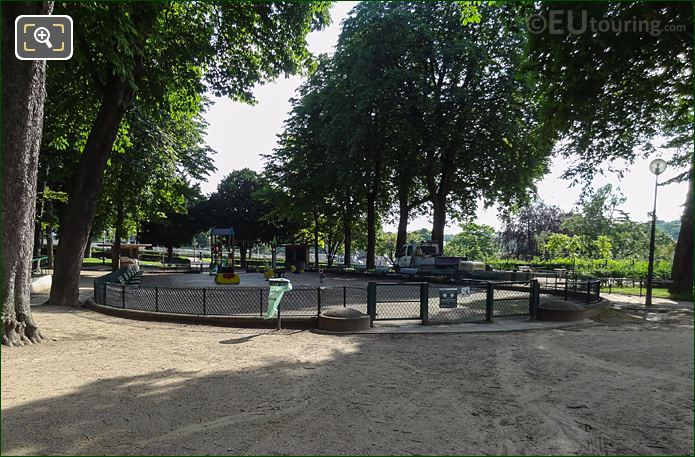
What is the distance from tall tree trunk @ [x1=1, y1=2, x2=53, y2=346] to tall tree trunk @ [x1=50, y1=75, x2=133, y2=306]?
6.00 meters

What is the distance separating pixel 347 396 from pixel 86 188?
1258 centimetres

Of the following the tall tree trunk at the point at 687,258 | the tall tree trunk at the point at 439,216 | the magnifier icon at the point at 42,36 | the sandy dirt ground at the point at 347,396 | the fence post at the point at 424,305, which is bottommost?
the sandy dirt ground at the point at 347,396

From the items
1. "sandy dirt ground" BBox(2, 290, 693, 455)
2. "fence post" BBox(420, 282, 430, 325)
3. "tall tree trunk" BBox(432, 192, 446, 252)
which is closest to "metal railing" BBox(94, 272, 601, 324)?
"fence post" BBox(420, 282, 430, 325)

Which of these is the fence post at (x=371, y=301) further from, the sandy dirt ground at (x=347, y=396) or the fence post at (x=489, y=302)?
the fence post at (x=489, y=302)

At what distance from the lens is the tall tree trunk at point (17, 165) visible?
768 cm

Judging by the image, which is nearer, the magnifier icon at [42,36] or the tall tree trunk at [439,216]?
the magnifier icon at [42,36]

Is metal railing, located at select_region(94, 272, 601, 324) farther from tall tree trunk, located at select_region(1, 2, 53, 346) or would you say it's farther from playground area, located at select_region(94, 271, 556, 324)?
tall tree trunk, located at select_region(1, 2, 53, 346)

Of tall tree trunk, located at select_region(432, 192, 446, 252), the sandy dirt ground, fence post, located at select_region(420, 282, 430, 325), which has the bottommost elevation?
the sandy dirt ground

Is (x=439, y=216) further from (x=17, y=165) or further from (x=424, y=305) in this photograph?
(x=17, y=165)

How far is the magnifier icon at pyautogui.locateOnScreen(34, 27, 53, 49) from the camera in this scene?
731cm

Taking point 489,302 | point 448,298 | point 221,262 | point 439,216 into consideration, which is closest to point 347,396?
point 448,298

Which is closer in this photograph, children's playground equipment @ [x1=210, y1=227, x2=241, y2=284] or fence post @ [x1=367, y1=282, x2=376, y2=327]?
fence post @ [x1=367, y1=282, x2=376, y2=327]

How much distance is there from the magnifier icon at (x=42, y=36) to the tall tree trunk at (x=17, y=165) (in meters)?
0.68

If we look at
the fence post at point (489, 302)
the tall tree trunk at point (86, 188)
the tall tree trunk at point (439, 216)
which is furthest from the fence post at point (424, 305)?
the tall tree trunk at point (439, 216)
